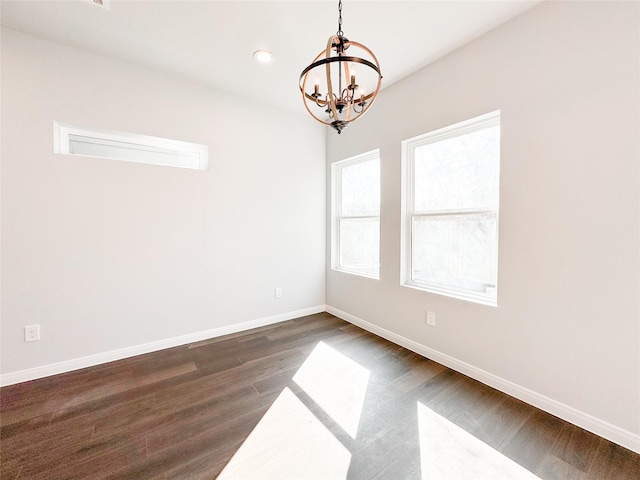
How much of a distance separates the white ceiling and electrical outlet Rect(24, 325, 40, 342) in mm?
2390

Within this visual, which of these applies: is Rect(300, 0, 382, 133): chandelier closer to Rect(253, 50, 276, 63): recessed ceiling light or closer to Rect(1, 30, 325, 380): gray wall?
Rect(253, 50, 276, 63): recessed ceiling light

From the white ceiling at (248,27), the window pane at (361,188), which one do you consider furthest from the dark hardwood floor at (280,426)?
the white ceiling at (248,27)

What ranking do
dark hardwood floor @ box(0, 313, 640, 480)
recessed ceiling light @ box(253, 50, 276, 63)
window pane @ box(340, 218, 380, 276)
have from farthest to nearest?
1. window pane @ box(340, 218, 380, 276)
2. recessed ceiling light @ box(253, 50, 276, 63)
3. dark hardwood floor @ box(0, 313, 640, 480)

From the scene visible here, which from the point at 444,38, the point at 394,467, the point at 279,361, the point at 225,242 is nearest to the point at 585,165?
the point at 444,38

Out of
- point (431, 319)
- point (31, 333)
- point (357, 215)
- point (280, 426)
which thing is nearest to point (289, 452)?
point (280, 426)

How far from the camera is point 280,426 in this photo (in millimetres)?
1654

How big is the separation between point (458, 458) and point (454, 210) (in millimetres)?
1811

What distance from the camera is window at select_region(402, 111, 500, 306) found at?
85.8 inches

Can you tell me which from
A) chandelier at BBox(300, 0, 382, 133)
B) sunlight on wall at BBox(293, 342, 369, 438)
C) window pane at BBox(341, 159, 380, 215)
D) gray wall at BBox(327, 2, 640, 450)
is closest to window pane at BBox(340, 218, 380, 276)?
window pane at BBox(341, 159, 380, 215)

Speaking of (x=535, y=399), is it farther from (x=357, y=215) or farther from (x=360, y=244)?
(x=357, y=215)

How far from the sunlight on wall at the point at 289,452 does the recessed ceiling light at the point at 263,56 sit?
9.52 ft

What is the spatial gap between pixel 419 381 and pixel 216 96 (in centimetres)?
350

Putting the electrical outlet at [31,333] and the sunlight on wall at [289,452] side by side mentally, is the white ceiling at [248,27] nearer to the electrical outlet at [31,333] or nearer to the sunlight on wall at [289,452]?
the electrical outlet at [31,333]

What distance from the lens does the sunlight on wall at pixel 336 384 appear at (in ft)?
5.79
